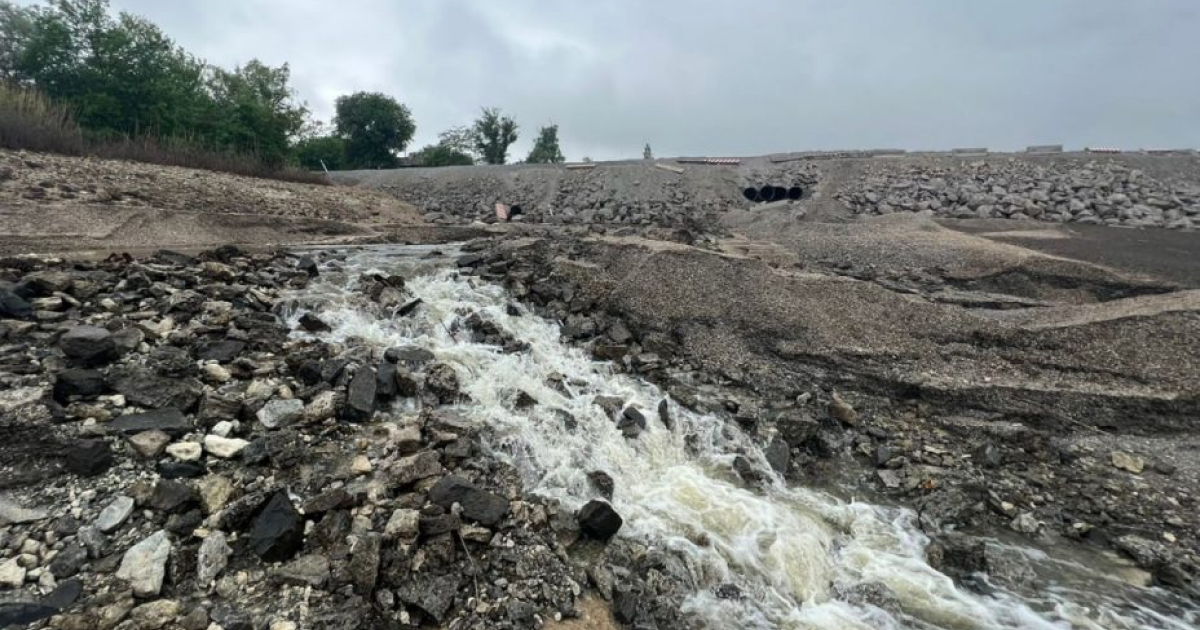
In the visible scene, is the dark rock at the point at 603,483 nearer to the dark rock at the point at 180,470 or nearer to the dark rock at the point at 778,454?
the dark rock at the point at 778,454

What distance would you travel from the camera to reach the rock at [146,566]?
3.05 meters

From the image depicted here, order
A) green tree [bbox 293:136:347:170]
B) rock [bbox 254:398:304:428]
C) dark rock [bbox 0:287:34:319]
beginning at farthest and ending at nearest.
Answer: green tree [bbox 293:136:347:170], dark rock [bbox 0:287:34:319], rock [bbox 254:398:304:428]

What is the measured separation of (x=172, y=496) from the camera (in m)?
3.62

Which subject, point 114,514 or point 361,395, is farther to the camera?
point 361,395

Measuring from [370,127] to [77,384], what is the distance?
36.8m

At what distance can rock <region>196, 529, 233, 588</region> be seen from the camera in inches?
128

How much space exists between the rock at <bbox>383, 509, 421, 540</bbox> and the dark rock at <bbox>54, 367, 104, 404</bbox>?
9.95 feet

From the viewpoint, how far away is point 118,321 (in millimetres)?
5766

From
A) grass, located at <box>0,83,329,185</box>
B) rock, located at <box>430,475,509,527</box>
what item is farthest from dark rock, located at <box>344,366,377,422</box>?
grass, located at <box>0,83,329,185</box>

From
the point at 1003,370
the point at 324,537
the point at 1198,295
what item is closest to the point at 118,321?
the point at 324,537

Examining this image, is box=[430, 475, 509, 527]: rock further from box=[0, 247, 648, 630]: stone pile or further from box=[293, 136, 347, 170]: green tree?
box=[293, 136, 347, 170]: green tree

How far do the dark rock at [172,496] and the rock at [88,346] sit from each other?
209 cm

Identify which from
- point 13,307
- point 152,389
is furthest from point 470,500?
point 13,307

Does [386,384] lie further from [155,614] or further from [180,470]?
[155,614]
